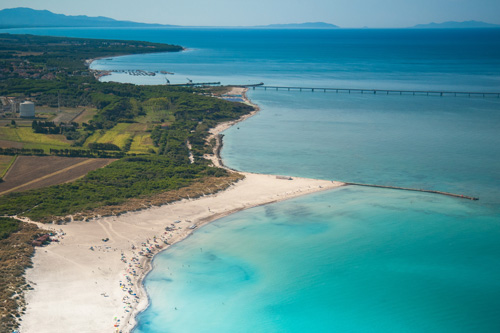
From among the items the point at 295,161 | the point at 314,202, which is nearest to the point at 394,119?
the point at 295,161

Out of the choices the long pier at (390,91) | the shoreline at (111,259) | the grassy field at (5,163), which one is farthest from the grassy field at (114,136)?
the long pier at (390,91)

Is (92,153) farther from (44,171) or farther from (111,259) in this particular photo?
(111,259)

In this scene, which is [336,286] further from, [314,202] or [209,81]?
[209,81]

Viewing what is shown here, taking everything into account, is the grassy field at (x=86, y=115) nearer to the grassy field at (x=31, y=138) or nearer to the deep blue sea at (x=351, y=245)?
the grassy field at (x=31, y=138)

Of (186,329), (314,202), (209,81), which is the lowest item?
(186,329)

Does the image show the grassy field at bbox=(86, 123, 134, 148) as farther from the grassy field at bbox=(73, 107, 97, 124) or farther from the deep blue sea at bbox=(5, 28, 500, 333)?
the deep blue sea at bbox=(5, 28, 500, 333)

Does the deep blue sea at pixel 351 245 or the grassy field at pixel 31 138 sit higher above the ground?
the grassy field at pixel 31 138

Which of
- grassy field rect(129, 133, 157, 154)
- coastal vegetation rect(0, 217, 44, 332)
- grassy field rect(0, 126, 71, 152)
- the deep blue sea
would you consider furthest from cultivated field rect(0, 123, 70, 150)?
coastal vegetation rect(0, 217, 44, 332)
